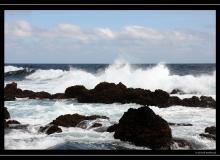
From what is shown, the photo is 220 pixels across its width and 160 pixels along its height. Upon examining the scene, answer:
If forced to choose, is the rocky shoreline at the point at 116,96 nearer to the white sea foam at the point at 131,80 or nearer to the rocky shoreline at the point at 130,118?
the rocky shoreline at the point at 130,118

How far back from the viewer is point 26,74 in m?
20.9

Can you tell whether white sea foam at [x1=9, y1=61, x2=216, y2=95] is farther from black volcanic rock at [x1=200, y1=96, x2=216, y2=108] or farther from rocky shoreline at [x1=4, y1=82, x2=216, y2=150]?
rocky shoreline at [x1=4, y1=82, x2=216, y2=150]

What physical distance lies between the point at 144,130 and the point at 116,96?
3056 mm

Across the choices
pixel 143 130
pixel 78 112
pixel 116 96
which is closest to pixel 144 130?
pixel 143 130

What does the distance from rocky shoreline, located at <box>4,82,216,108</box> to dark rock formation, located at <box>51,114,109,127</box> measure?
3.56 feet

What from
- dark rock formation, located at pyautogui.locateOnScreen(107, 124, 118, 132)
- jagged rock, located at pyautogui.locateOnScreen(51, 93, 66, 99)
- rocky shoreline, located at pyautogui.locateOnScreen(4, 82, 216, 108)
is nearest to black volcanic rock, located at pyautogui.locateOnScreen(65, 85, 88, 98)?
rocky shoreline, located at pyautogui.locateOnScreen(4, 82, 216, 108)

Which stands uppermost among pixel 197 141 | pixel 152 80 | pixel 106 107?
pixel 152 80

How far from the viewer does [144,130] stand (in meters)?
8.73

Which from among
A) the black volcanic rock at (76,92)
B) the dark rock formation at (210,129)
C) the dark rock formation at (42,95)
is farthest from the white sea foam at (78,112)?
the dark rock formation at (42,95)

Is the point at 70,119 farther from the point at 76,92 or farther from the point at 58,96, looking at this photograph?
the point at 76,92

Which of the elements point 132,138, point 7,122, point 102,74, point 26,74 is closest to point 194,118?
point 132,138

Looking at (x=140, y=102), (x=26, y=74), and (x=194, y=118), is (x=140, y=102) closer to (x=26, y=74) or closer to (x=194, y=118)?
(x=194, y=118)

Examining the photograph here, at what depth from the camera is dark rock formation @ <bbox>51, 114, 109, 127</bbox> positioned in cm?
980
